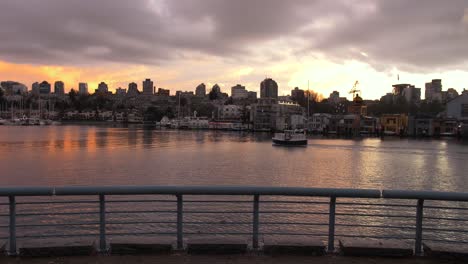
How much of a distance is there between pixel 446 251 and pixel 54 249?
5.73 meters

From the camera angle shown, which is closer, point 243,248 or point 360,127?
point 243,248

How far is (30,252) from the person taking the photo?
20.1 feet

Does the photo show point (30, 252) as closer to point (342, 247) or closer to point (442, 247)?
point (342, 247)

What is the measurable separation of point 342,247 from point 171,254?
257 cm

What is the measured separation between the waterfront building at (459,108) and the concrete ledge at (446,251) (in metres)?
175

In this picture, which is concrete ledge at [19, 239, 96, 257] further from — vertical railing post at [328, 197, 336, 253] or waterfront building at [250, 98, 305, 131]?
waterfront building at [250, 98, 305, 131]

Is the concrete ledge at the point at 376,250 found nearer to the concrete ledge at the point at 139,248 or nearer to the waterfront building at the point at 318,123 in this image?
the concrete ledge at the point at 139,248

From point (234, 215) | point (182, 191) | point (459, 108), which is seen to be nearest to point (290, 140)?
Answer: point (234, 215)

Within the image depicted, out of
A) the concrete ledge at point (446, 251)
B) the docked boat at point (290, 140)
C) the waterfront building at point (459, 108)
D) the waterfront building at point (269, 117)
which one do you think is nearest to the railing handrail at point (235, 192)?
the concrete ledge at point (446, 251)

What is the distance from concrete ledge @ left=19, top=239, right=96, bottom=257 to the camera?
613cm

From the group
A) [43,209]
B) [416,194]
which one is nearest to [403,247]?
[416,194]

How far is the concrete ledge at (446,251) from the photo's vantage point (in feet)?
20.3

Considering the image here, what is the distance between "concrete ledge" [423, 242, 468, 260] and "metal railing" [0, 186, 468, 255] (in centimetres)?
16

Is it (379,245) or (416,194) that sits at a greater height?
(416,194)
